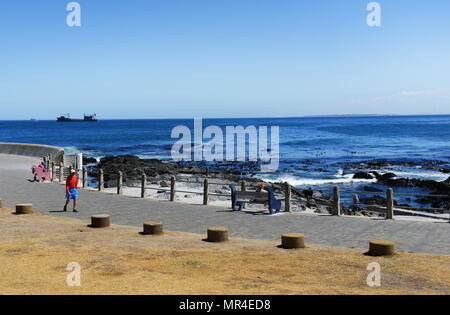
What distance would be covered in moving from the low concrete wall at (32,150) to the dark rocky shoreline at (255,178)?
410 centimetres

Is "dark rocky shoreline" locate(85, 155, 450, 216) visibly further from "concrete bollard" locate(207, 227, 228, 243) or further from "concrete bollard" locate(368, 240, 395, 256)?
"concrete bollard" locate(207, 227, 228, 243)

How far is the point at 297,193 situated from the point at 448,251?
2015 cm

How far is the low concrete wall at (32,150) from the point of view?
3826 cm

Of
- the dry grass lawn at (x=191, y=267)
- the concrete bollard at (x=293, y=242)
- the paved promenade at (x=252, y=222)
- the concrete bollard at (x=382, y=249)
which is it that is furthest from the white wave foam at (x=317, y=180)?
the concrete bollard at (x=382, y=249)

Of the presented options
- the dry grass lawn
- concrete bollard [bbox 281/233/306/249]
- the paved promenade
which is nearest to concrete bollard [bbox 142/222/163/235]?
the dry grass lawn

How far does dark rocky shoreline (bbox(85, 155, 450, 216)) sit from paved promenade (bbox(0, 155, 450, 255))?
7.06 metres

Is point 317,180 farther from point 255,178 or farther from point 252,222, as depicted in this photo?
point 252,222

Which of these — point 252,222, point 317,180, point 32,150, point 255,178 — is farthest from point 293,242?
point 32,150

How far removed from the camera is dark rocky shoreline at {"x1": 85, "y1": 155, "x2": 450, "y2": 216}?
98.1ft

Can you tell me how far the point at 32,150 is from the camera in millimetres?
44094

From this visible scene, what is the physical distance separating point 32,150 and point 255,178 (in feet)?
69.5
